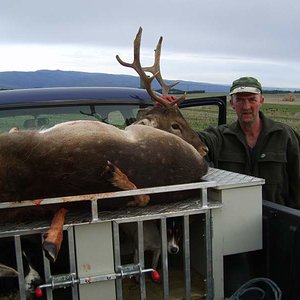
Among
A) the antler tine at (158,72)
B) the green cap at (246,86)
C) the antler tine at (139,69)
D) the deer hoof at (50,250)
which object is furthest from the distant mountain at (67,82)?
the deer hoof at (50,250)

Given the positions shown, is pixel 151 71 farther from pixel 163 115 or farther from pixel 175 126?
pixel 175 126

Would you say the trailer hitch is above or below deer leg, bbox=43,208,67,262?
below

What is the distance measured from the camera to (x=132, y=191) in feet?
9.57

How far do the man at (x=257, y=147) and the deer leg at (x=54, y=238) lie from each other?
8.22 feet

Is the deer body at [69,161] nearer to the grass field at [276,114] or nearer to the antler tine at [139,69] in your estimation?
the antler tine at [139,69]

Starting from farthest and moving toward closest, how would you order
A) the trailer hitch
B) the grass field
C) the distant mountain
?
the grass field, the distant mountain, the trailer hitch

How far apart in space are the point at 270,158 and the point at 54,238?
2.81 meters

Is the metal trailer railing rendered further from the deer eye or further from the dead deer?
the deer eye

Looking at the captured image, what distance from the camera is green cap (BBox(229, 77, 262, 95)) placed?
5098 mm

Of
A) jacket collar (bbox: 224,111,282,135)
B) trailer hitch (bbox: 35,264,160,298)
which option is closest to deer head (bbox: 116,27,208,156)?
jacket collar (bbox: 224,111,282,135)

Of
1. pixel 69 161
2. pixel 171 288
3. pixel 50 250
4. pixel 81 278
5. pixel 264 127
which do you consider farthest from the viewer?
pixel 264 127

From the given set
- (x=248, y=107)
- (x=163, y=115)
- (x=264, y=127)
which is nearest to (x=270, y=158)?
(x=264, y=127)

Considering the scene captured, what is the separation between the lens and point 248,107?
16.8ft

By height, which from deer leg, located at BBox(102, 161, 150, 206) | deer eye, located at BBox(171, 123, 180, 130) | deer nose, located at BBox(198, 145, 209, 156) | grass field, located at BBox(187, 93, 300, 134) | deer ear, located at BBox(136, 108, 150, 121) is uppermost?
deer ear, located at BBox(136, 108, 150, 121)
